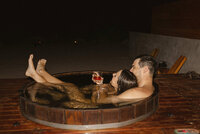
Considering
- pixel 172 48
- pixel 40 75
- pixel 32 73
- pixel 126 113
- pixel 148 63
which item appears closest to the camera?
pixel 126 113

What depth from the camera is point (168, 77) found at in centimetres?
457

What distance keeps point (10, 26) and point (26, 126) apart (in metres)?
25.6

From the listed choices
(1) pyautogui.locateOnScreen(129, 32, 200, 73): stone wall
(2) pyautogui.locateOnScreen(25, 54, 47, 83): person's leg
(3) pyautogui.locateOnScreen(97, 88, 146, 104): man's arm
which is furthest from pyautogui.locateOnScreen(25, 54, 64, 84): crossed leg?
(1) pyautogui.locateOnScreen(129, 32, 200, 73): stone wall

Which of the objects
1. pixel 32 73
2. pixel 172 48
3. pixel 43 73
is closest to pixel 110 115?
pixel 32 73

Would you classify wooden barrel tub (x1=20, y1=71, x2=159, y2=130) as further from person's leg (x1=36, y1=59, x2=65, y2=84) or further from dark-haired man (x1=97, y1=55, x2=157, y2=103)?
person's leg (x1=36, y1=59, x2=65, y2=84)

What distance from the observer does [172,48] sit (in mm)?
6191

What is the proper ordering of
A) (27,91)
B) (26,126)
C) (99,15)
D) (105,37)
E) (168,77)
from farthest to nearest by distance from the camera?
(99,15) < (105,37) < (168,77) < (27,91) < (26,126)

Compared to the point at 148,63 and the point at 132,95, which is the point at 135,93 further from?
the point at 148,63

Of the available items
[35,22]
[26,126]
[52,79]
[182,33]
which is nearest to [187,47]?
[182,33]

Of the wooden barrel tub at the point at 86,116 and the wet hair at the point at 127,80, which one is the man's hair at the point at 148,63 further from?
the wooden barrel tub at the point at 86,116

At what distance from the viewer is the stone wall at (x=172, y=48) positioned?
4.93 meters

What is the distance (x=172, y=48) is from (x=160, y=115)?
407 centimetres

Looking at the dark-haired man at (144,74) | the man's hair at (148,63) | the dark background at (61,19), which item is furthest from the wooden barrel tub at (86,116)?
the dark background at (61,19)

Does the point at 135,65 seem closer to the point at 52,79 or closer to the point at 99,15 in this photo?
the point at 52,79
